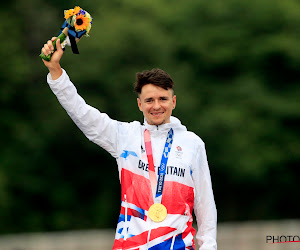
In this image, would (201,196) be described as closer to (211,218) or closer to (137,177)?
(211,218)

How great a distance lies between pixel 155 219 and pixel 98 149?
21.2 ft

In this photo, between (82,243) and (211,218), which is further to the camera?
(82,243)

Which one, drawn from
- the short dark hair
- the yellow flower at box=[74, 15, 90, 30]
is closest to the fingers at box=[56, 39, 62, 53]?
the yellow flower at box=[74, 15, 90, 30]

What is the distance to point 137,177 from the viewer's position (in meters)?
3.98

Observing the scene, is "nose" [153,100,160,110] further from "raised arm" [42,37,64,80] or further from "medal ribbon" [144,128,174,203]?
"raised arm" [42,37,64,80]

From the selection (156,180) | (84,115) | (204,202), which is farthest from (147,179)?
(84,115)

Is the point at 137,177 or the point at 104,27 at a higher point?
the point at 104,27

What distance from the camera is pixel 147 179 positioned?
3.97 meters

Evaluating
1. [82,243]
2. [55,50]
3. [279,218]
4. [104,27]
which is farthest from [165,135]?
[279,218]

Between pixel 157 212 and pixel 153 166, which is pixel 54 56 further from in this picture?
pixel 157 212

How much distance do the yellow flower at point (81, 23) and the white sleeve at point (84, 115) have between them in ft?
0.91

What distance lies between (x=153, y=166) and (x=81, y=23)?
91 centimetres

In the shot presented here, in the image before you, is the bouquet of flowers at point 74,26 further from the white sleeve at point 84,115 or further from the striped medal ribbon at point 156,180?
the striped medal ribbon at point 156,180

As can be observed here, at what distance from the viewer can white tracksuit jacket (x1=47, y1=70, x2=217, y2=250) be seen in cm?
390
